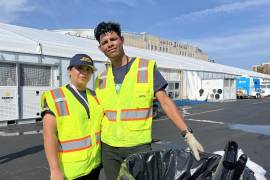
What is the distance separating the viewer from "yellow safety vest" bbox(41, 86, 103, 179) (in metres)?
2.37

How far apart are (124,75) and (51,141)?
2.70 ft

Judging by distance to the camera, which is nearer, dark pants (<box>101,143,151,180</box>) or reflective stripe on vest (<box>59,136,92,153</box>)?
reflective stripe on vest (<box>59,136,92,153</box>)

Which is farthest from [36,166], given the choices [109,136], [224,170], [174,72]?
[174,72]

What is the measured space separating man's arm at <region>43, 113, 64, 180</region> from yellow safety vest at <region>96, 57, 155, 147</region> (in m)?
0.48

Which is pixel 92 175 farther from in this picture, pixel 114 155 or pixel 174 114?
pixel 174 114

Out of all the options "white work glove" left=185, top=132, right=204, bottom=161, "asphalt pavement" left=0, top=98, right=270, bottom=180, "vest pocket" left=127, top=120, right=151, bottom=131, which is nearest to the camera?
"white work glove" left=185, top=132, right=204, bottom=161

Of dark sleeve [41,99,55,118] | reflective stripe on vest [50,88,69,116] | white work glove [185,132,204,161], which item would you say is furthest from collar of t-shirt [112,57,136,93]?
white work glove [185,132,204,161]

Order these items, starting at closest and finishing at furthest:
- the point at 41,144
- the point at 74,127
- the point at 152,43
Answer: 1. the point at 74,127
2. the point at 41,144
3. the point at 152,43

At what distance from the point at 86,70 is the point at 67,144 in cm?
64

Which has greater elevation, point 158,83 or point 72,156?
point 158,83

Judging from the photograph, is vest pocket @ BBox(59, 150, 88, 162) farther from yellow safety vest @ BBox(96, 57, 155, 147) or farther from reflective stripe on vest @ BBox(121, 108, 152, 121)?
reflective stripe on vest @ BBox(121, 108, 152, 121)

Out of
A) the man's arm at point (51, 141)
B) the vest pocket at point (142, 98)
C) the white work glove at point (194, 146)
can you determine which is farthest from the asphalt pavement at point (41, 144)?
the man's arm at point (51, 141)

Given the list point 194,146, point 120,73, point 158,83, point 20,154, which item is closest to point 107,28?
point 120,73

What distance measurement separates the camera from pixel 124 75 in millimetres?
2619
